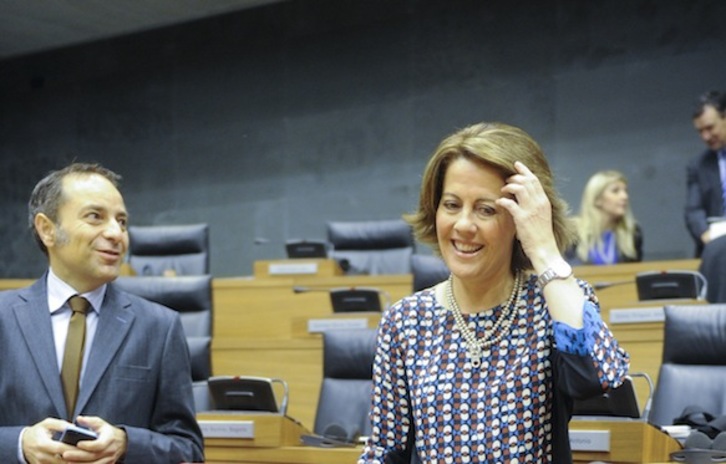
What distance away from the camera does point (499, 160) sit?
150 cm

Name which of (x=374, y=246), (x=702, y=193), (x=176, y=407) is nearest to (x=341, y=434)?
(x=176, y=407)

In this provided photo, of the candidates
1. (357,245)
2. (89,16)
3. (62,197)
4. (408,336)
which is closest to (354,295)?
(357,245)

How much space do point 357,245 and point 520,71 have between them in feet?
5.44

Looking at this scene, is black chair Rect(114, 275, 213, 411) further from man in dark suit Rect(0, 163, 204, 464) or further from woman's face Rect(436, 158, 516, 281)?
woman's face Rect(436, 158, 516, 281)

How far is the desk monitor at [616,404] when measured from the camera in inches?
101

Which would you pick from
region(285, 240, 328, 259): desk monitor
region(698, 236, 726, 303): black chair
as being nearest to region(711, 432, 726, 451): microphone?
region(698, 236, 726, 303): black chair

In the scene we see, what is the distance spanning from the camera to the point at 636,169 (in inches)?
254

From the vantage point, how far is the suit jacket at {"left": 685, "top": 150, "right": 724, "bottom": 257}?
17.2 feet

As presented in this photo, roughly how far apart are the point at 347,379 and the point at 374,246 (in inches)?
97.9

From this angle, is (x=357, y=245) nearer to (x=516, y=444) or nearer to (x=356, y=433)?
(x=356, y=433)

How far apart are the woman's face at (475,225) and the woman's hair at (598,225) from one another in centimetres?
375

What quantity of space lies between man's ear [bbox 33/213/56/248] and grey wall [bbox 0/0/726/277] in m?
4.45

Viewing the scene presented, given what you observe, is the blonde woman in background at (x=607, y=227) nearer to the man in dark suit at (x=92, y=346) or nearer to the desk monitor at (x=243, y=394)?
the desk monitor at (x=243, y=394)

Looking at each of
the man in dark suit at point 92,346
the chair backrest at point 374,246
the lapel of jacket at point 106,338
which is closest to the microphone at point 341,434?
the man in dark suit at point 92,346
